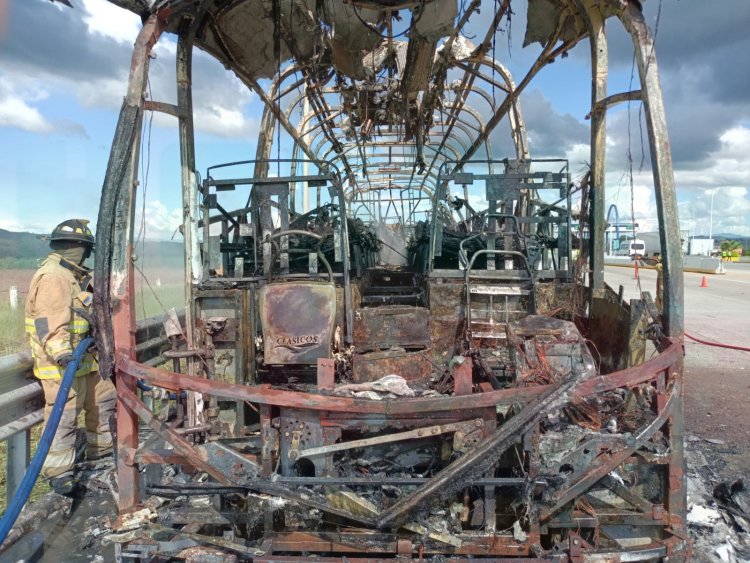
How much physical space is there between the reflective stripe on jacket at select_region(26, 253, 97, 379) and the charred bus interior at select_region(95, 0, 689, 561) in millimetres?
898

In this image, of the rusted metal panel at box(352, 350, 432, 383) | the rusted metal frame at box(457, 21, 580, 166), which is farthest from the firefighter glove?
the rusted metal frame at box(457, 21, 580, 166)

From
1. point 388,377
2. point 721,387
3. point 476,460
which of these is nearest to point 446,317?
point 388,377

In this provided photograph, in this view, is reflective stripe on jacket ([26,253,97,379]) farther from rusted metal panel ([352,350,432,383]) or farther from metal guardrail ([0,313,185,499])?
rusted metal panel ([352,350,432,383])

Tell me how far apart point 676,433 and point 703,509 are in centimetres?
129

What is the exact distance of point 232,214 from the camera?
5.00m

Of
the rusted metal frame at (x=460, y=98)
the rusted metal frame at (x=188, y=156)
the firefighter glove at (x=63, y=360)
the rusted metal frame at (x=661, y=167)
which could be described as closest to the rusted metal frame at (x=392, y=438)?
the rusted metal frame at (x=661, y=167)

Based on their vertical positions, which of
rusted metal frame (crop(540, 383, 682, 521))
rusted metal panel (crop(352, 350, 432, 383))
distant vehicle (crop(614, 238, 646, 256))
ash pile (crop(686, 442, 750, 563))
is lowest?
ash pile (crop(686, 442, 750, 563))

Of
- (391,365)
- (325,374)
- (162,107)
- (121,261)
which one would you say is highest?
(162,107)

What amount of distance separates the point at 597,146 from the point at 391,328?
2.45m

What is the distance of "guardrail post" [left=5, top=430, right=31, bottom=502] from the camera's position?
3.69m

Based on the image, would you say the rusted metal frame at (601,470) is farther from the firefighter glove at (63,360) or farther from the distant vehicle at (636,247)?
the firefighter glove at (63,360)

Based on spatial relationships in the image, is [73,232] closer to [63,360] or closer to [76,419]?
[63,360]

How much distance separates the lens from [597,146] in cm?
473

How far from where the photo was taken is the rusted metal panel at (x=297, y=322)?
3570 mm
